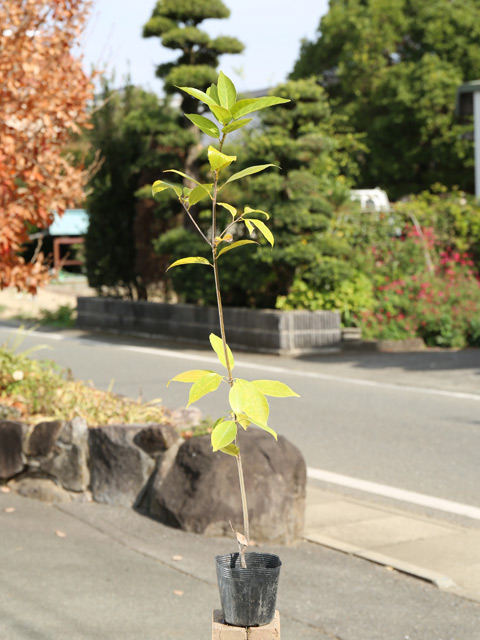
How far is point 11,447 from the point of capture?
6652 millimetres

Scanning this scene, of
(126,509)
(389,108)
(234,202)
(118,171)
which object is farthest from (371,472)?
(389,108)

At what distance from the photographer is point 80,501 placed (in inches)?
254

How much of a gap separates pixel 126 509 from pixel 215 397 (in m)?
5.07

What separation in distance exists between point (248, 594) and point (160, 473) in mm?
3377

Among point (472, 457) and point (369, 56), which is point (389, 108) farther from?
point (472, 457)

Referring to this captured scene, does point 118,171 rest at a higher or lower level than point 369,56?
lower

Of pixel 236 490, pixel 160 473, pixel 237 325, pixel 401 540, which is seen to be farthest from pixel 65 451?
pixel 237 325

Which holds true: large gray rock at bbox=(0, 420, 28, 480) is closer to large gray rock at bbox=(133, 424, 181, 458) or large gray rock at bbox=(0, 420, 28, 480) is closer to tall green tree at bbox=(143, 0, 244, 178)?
large gray rock at bbox=(133, 424, 181, 458)

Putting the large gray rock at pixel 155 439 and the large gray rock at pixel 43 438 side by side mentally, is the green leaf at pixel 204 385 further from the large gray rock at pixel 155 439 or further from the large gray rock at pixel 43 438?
the large gray rock at pixel 43 438

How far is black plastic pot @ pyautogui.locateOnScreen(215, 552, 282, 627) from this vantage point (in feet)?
8.74

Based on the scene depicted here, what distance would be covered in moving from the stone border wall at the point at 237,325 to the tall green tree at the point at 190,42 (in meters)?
3.09

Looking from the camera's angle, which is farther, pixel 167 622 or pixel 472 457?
pixel 472 457

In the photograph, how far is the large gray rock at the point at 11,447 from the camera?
6.62m

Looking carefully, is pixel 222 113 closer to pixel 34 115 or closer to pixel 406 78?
pixel 34 115
